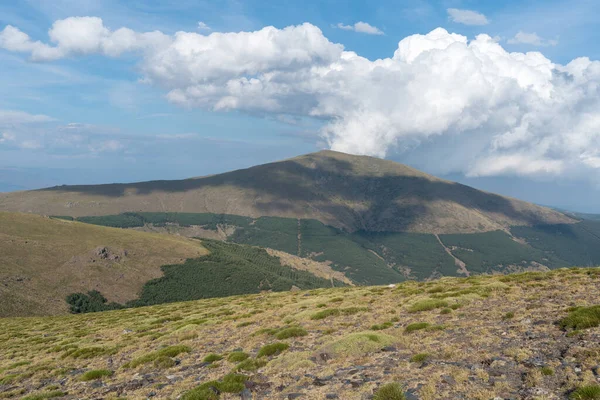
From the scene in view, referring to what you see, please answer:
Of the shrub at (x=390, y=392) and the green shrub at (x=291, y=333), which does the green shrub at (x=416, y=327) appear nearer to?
the green shrub at (x=291, y=333)

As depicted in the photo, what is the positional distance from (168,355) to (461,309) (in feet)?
71.5

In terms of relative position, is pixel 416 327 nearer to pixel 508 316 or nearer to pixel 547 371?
pixel 508 316

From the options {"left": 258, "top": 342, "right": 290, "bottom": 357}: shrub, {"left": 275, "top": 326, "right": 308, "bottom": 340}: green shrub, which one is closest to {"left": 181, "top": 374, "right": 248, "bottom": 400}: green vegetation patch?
{"left": 258, "top": 342, "right": 290, "bottom": 357}: shrub

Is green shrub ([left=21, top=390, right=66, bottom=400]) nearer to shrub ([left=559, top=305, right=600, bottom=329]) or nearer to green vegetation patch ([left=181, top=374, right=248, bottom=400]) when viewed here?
green vegetation patch ([left=181, top=374, right=248, bottom=400])

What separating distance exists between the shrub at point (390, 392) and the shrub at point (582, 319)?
10.5m

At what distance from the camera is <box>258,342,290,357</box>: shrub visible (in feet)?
76.0

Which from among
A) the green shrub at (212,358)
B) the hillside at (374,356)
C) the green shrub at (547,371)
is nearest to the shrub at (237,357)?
the hillside at (374,356)

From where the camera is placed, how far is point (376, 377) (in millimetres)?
16875

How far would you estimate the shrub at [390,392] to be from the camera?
14156 mm

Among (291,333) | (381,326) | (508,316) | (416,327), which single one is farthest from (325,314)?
(508,316)

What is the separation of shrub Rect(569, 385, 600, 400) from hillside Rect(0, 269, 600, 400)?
0.17 feet

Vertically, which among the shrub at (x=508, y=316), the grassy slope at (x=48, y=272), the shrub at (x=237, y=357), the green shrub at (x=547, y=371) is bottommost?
the grassy slope at (x=48, y=272)

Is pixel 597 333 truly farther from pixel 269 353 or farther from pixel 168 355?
pixel 168 355

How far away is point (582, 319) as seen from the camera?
60.7 ft
